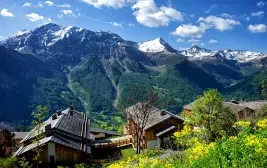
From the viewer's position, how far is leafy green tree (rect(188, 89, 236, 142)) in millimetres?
38406

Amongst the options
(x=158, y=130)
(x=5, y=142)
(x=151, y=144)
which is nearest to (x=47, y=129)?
(x=5, y=142)

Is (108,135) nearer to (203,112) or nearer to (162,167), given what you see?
(203,112)

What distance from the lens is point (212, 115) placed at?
127 ft

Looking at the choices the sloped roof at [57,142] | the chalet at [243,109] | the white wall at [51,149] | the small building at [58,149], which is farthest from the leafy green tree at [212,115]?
the white wall at [51,149]

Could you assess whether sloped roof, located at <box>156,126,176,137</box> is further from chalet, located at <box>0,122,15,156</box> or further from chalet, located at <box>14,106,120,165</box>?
chalet, located at <box>0,122,15,156</box>

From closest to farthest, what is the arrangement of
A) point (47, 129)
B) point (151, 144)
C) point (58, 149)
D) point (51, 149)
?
point (51, 149) < point (58, 149) < point (47, 129) < point (151, 144)

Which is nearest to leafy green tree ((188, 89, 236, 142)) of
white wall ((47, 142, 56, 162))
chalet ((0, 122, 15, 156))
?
white wall ((47, 142, 56, 162))

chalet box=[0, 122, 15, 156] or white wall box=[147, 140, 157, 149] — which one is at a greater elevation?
chalet box=[0, 122, 15, 156]

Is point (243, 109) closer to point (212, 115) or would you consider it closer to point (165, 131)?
point (165, 131)

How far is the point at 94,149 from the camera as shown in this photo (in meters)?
64.9

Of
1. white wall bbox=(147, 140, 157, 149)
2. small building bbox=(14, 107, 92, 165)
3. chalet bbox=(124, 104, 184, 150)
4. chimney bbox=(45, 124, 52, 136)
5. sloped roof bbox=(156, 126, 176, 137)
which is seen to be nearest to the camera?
small building bbox=(14, 107, 92, 165)

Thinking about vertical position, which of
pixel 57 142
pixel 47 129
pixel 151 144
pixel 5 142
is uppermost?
pixel 47 129

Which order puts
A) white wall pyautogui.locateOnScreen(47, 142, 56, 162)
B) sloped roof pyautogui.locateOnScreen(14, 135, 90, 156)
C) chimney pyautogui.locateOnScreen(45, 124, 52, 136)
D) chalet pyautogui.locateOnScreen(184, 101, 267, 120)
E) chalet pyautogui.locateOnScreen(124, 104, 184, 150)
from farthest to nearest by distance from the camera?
1. chalet pyautogui.locateOnScreen(124, 104, 184, 150)
2. chalet pyautogui.locateOnScreen(184, 101, 267, 120)
3. chimney pyautogui.locateOnScreen(45, 124, 52, 136)
4. white wall pyautogui.locateOnScreen(47, 142, 56, 162)
5. sloped roof pyautogui.locateOnScreen(14, 135, 90, 156)

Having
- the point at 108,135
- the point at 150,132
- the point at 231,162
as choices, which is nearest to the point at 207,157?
the point at 231,162
